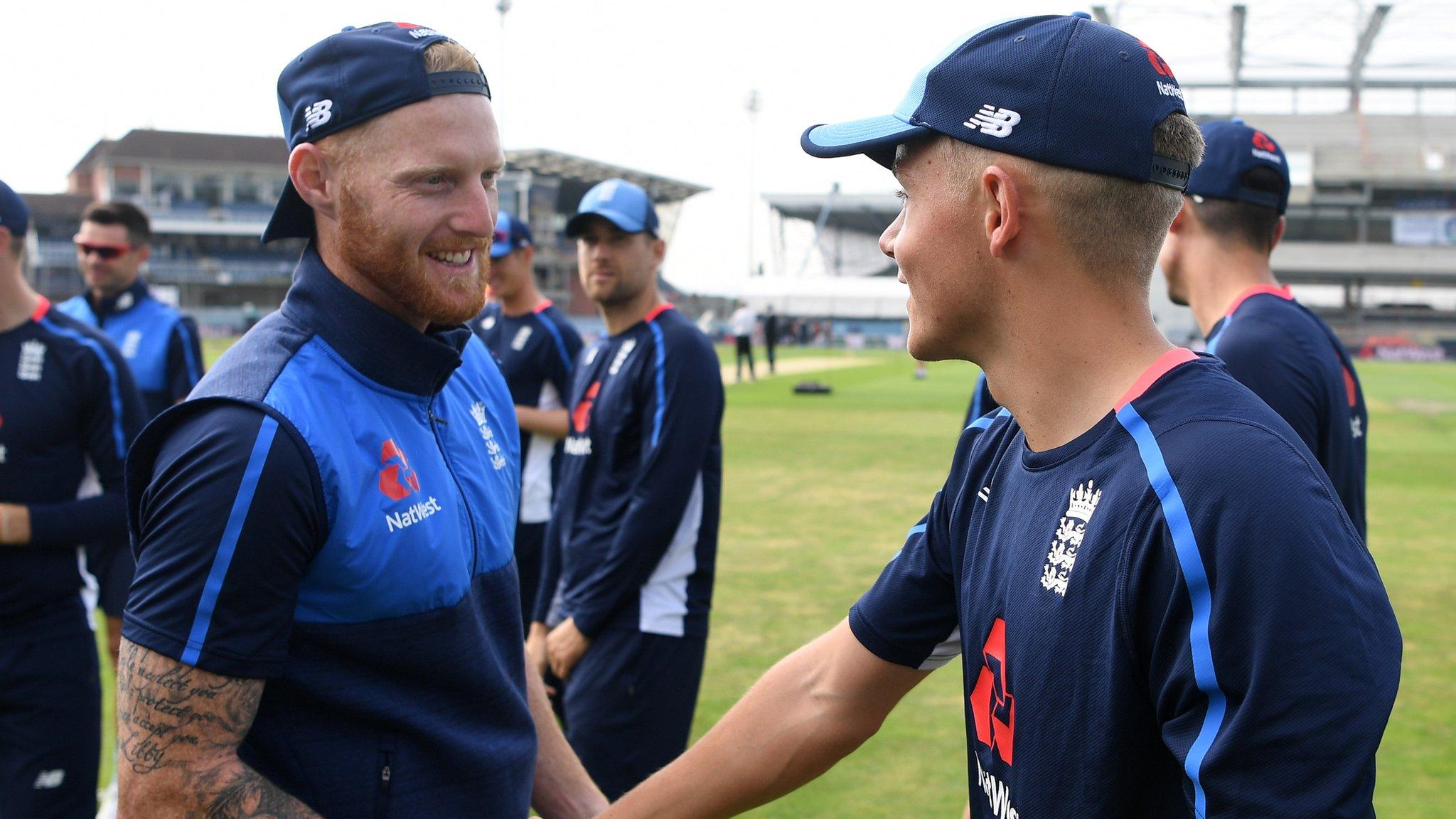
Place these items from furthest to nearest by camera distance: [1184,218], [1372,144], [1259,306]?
1. [1372,144]
2. [1184,218]
3. [1259,306]

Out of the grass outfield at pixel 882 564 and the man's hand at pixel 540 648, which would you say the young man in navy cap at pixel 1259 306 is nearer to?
the grass outfield at pixel 882 564

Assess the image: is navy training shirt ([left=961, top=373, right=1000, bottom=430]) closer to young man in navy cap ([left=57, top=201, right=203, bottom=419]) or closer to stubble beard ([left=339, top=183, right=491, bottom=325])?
stubble beard ([left=339, top=183, right=491, bottom=325])

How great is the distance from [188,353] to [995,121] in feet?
20.0

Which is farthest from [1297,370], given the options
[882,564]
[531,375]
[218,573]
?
[882,564]

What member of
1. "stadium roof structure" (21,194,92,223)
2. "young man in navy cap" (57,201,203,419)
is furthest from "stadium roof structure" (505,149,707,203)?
"young man in navy cap" (57,201,203,419)

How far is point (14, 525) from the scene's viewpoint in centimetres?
376

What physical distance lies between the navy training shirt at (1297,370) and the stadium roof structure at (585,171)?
5169 centimetres

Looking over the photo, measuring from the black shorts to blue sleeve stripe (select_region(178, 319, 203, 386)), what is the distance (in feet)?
9.66

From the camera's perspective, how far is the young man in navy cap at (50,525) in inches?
149

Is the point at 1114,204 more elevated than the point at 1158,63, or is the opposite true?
the point at 1158,63

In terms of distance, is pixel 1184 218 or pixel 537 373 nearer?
pixel 1184 218

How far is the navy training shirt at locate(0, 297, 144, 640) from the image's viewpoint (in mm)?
3850

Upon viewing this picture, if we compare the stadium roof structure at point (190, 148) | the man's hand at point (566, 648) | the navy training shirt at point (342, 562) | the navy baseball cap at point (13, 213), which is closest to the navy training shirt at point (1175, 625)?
the navy training shirt at point (342, 562)

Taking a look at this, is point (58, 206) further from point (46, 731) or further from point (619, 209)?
point (46, 731)
